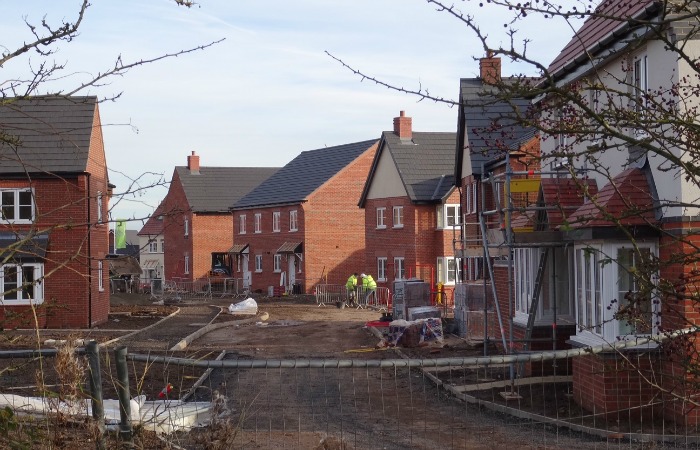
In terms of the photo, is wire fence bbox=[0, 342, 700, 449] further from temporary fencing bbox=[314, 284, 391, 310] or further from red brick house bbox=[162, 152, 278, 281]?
red brick house bbox=[162, 152, 278, 281]

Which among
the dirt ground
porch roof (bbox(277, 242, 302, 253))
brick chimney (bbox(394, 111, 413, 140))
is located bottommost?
the dirt ground

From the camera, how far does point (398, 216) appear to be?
52.5 metres

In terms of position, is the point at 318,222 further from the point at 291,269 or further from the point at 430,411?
the point at 430,411

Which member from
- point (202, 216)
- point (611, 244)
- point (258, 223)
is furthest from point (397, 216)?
point (611, 244)

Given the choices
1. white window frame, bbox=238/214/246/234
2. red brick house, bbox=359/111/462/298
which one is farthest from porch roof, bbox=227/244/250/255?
red brick house, bbox=359/111/462/298

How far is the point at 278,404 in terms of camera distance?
1594cm

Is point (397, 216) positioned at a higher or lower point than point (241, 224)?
lower

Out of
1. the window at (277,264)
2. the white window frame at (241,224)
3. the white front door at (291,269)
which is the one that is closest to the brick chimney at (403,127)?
the white front door at (291,269)

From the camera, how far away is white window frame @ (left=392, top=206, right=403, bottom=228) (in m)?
52.2

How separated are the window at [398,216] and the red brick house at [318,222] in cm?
979

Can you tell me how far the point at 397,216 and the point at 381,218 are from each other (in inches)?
79.0

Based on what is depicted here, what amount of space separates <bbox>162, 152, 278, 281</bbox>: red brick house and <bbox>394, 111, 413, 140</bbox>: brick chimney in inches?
959

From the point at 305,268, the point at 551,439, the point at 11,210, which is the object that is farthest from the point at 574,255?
the point at 305,268

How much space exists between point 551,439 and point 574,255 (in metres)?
5.66
